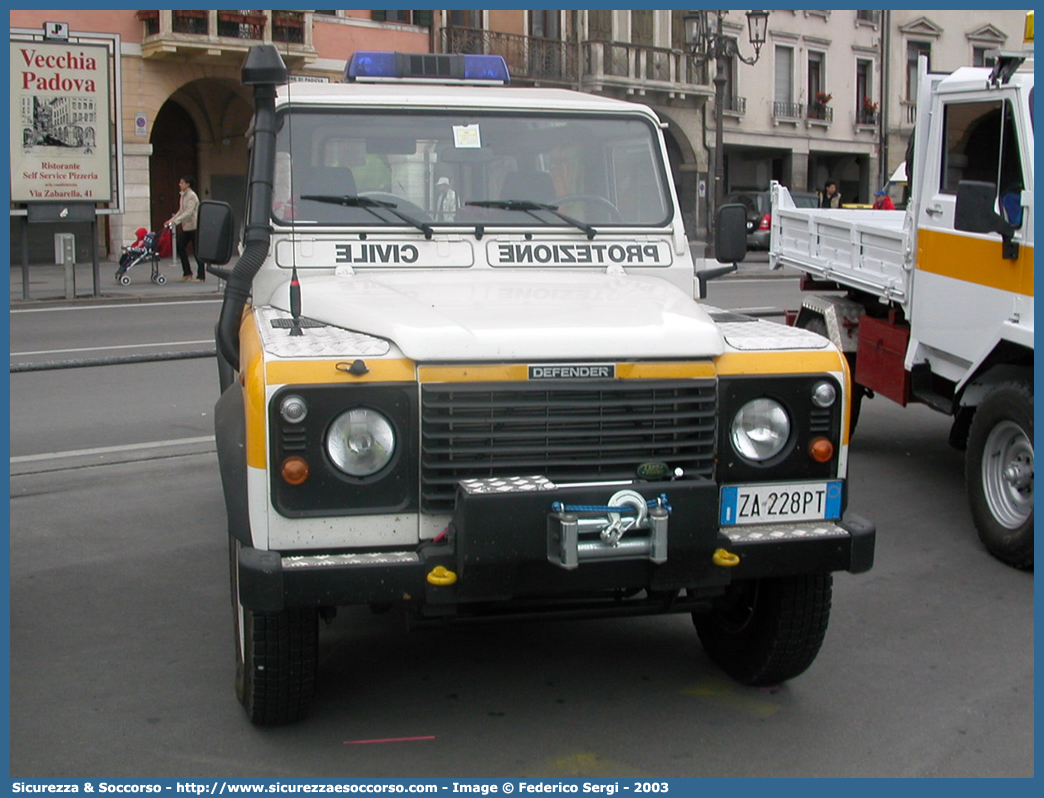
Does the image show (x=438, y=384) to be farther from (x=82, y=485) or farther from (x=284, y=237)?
(x=82, y=485)

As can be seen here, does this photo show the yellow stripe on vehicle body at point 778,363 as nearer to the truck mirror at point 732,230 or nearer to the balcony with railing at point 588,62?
the truck mirror at point 732,230

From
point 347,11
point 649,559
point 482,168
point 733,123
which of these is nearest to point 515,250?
point 482,168

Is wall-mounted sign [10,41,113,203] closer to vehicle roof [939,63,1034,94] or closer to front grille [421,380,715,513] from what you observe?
vehicle roof [939,63,1034,94]

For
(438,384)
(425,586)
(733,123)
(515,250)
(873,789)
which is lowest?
(873,789)

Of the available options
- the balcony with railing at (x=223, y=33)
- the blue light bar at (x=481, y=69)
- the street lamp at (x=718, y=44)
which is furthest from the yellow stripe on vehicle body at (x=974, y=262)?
the balcony with railing at (x=223, y=33)

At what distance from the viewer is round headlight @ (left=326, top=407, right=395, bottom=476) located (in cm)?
388

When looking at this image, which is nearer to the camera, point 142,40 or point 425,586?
point 425,586

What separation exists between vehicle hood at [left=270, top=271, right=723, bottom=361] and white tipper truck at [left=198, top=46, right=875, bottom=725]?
0.01 metres

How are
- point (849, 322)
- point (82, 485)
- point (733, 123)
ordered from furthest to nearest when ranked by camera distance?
point (733, 123) < point (849, 322) < point (82, 485)

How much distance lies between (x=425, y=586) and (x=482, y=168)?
7.17 ft

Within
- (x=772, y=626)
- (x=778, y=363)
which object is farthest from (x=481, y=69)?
(x=772, y=626)

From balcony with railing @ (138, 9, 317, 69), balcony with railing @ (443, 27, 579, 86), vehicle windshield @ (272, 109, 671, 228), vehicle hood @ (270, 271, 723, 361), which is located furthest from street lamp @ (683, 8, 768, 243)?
vehicle hood @ (270, 271, 723, 361)

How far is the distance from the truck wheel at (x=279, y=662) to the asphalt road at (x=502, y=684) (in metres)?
0.12

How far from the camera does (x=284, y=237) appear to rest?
5.20 m
